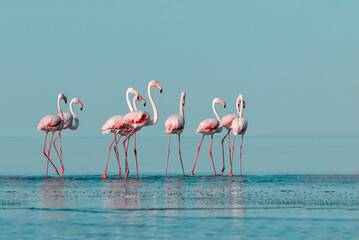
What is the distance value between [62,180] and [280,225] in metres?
10.1

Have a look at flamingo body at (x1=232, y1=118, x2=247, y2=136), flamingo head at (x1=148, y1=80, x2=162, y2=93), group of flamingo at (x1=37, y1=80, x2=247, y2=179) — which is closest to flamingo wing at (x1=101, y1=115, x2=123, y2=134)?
group of flamingo at (x1=37, y1=80, x2=247, y2=179)

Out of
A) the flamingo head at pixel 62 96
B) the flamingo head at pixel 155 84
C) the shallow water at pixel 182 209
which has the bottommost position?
A: the shallow water at pixel 182 209

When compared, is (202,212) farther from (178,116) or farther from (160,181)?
(178,116)

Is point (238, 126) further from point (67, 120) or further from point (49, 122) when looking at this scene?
point (49, 122)

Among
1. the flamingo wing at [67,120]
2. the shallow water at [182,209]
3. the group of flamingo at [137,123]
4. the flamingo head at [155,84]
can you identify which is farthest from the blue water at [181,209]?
the flamingo wing at [67,120]

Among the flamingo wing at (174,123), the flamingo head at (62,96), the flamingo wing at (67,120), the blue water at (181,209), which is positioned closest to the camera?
the blue water at (181,209)

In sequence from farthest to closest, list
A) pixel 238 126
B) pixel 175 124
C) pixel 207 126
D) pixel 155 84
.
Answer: pixel 207 126, pixel 238 126, pixel 175 124, pixel 155 84

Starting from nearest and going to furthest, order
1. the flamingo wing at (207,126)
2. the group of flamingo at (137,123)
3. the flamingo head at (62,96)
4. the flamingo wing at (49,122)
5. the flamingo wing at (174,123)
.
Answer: the group of flamingo at (137,123)
the flamingo wing at (174,123)
the flamingo wing at (49,122)
the flamingo wing at (207,126)
the flamingo head at (62,96)

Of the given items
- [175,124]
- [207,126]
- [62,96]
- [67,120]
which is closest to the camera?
[175,124]

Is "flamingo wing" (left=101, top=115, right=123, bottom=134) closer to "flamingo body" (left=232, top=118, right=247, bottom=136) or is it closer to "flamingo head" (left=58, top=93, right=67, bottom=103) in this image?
Answer: "flamingo head" (left=58, top=93, right=67, bottom=103)

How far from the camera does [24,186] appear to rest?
17.4m

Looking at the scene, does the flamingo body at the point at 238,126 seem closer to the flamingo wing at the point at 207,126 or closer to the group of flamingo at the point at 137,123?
the group of flamingo at the point at 137,123

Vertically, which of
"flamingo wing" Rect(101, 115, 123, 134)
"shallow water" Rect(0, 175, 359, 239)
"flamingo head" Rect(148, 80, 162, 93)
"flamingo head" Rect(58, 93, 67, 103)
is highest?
"flamingo head" Rect(148, 80, 162, 93)

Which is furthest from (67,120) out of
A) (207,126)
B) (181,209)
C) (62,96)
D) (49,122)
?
(181,209)
